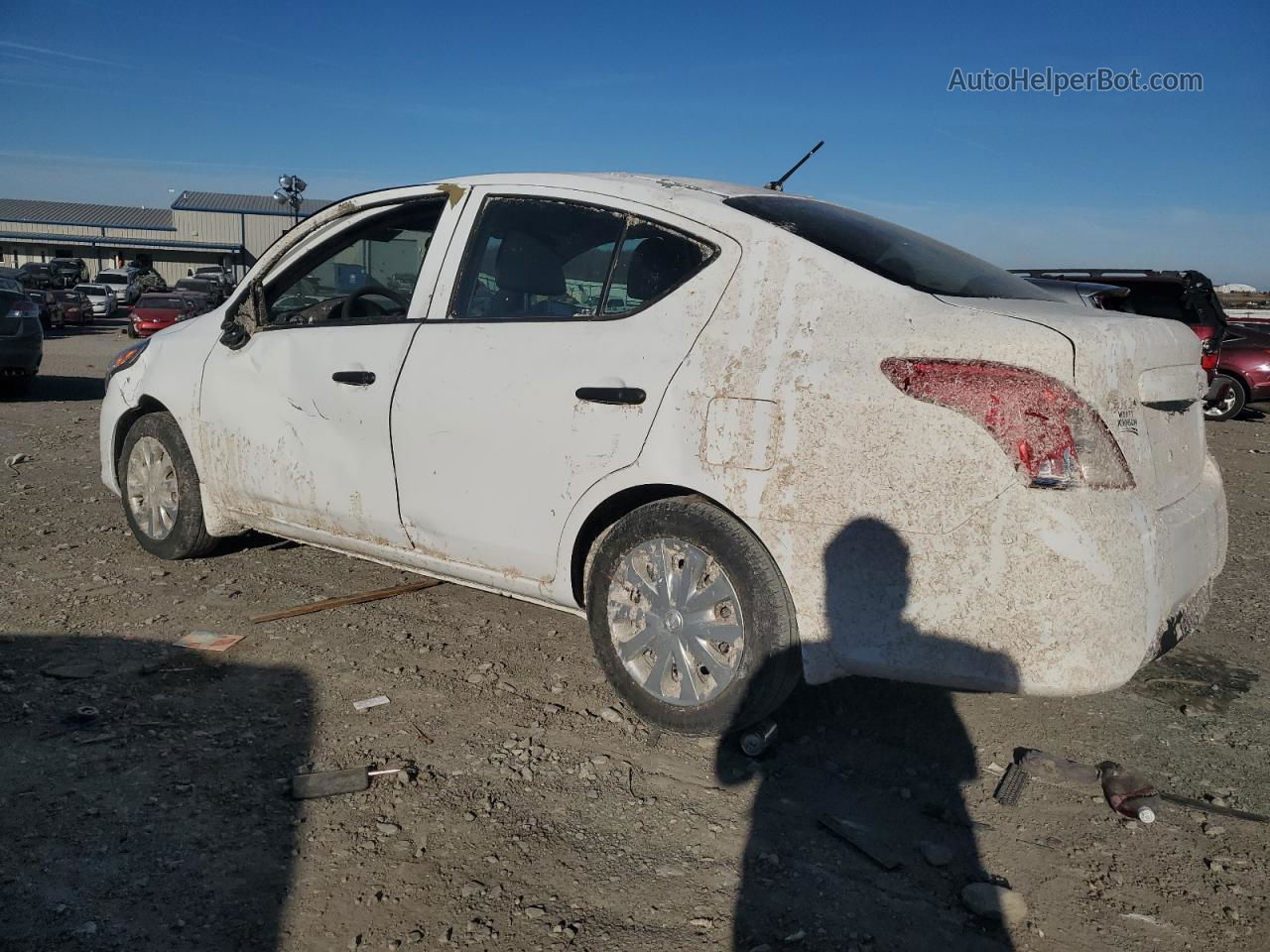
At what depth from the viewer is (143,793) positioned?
10.0 ft

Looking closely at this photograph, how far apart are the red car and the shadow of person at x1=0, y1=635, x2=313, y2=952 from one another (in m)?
28.8

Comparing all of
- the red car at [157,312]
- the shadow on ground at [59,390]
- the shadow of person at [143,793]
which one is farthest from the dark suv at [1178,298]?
the red car at [157,312]

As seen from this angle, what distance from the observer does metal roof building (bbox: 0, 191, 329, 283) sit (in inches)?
2771

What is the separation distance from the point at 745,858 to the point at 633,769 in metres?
0.60

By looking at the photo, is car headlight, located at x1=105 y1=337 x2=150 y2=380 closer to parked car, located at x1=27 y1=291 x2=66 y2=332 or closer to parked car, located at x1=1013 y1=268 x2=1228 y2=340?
parked car, located at x1=1013 y1=268 x2=1228 y2=340

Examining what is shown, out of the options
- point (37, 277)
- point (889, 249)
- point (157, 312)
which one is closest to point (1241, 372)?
point (889, 249)

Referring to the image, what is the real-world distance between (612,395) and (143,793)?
1.84 m

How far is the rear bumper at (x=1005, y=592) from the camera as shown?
2818 mm

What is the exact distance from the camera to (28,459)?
28.1 feet

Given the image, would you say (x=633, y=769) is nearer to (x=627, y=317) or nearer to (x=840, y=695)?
(x=840, y=695)

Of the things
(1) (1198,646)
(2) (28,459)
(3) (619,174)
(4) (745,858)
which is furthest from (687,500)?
(2) (28,459)

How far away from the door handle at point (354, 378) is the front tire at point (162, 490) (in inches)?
49.3

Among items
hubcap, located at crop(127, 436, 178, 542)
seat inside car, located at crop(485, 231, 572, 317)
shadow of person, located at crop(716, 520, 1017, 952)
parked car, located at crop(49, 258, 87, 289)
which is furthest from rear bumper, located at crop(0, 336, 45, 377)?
parked car, located at crop(49, 258, 87, 289)

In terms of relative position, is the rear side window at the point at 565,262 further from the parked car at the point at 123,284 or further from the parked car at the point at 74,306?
the parked car at the point at 123,284
